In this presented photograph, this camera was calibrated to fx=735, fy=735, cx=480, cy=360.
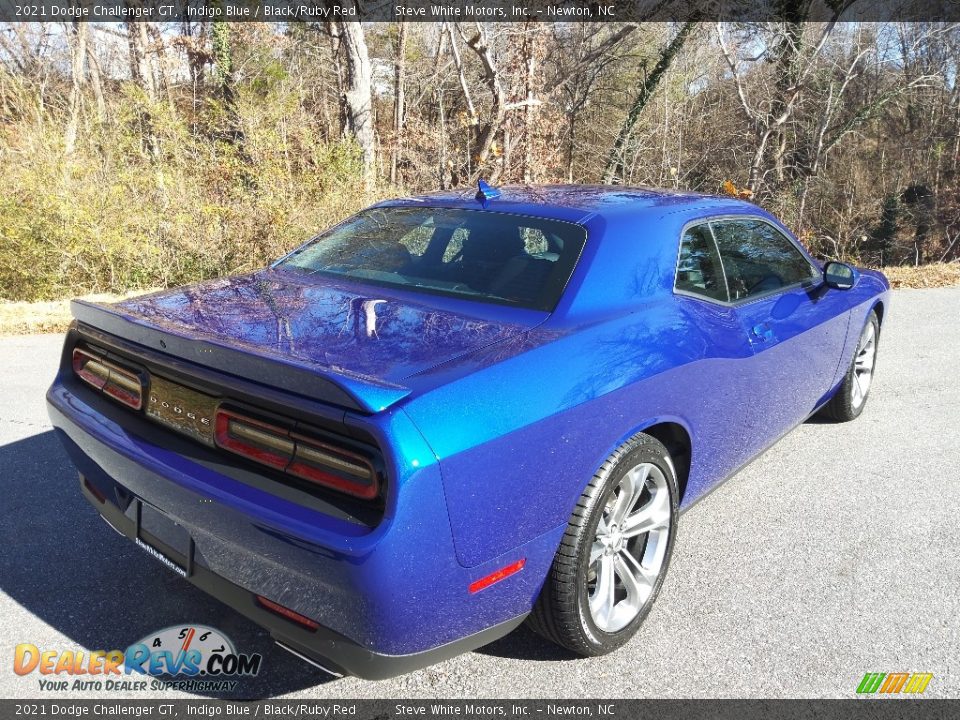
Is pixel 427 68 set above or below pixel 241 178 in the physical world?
above

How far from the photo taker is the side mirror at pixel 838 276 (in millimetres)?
3869

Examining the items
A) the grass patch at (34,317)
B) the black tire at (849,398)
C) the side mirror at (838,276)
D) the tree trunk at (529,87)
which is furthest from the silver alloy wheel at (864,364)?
the tree trunk at (529,87)

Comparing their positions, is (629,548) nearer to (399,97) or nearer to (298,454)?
(298,454)

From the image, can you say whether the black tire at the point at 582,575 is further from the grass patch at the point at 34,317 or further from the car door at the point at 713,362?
the grass patch at the point at 34,317

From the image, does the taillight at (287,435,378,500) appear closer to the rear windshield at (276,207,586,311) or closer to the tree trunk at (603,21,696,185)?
the rear windshield at (276,207,586,311)

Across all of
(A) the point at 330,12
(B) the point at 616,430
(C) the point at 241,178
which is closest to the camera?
(B) the point at 616,430

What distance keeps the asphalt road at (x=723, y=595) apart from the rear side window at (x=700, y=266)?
1.12m

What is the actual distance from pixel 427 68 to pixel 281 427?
2166cm

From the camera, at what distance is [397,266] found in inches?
121

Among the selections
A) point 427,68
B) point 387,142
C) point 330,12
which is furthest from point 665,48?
point 330,12

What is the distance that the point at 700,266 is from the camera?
10.2ft

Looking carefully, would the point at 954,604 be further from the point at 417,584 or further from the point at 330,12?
the point at 330,12

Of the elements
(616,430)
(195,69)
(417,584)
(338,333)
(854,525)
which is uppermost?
(195,69)

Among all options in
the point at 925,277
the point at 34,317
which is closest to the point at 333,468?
the point at 34,317
